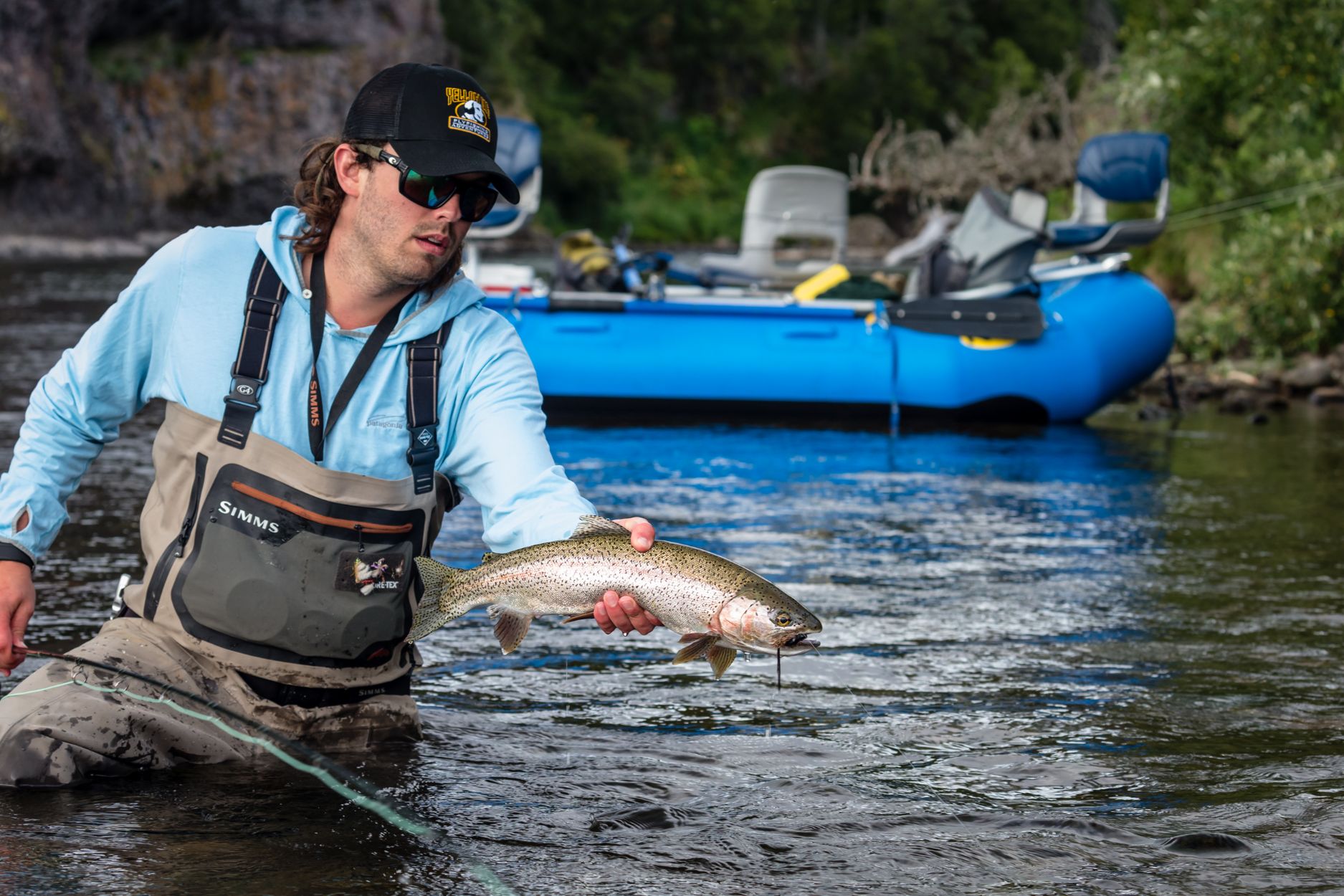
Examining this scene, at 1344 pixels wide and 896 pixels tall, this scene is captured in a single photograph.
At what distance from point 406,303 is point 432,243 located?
0.20m

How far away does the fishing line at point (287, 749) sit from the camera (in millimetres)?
3992

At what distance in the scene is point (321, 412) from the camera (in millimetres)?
3984

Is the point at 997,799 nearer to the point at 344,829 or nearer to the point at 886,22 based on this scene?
the point at 344,829

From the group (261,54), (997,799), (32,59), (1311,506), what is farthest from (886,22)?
(997,799)

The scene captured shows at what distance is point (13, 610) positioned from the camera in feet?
12.6

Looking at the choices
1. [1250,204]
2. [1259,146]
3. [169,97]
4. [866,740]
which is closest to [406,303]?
[866,740]

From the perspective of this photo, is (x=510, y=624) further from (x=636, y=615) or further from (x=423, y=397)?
(x=423, y=397)

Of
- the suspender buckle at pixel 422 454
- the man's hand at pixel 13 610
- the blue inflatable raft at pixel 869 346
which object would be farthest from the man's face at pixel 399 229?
the blue inflatable raft at pixel 869 346

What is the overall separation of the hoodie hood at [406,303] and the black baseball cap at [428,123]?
0.28m

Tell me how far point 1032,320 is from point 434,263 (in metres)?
9.74

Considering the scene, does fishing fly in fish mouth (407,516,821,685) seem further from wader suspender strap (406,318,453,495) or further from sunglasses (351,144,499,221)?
sunglasses (351,144,499,221)

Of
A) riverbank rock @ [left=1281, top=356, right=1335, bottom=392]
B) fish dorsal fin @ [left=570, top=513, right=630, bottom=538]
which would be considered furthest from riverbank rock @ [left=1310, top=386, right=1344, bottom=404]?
fish dorsal fin @ [left=570, top=513, right=630, bottom=538]

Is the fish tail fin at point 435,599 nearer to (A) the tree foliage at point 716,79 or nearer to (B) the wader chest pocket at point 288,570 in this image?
(B) the wader chest pocket at point 288,570

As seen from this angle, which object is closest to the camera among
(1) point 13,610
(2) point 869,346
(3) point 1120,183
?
(1) point 13,610
